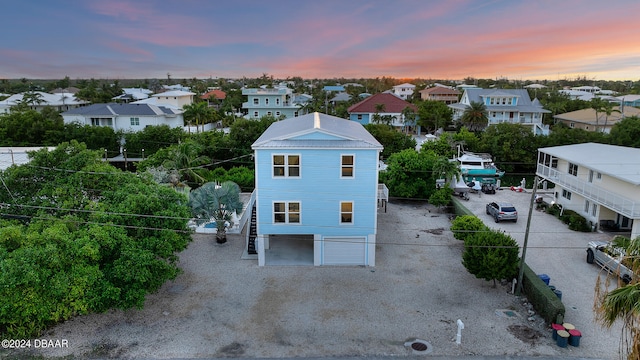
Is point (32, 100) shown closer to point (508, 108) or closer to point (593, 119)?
point (508, 108)

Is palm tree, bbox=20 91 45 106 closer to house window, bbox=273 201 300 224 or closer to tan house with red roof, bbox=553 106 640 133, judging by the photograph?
house window, bbox=273 201 300 224

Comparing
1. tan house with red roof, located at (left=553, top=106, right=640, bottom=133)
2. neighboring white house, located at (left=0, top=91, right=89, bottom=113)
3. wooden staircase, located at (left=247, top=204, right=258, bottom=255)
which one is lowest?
wooden staircase, located at (left=247, top=204, right=258, bottom=255)

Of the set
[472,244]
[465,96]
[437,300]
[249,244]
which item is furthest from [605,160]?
[465,96]

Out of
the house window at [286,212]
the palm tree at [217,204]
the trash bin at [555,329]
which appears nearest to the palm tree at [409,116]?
the palm tree at [217,204]

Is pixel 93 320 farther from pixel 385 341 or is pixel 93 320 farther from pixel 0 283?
pixel 385 341

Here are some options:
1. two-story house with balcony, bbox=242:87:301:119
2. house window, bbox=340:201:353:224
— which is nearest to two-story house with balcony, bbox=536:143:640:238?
house window, bbox=340:201:353:224

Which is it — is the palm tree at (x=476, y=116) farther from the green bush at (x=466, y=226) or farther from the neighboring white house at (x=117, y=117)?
the neighboring white house at (x=117, y=117)

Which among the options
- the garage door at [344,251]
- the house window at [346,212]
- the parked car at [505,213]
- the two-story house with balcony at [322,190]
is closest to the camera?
the two-story house with balcony at [322,190]

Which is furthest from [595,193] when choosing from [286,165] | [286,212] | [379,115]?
[379,115]
